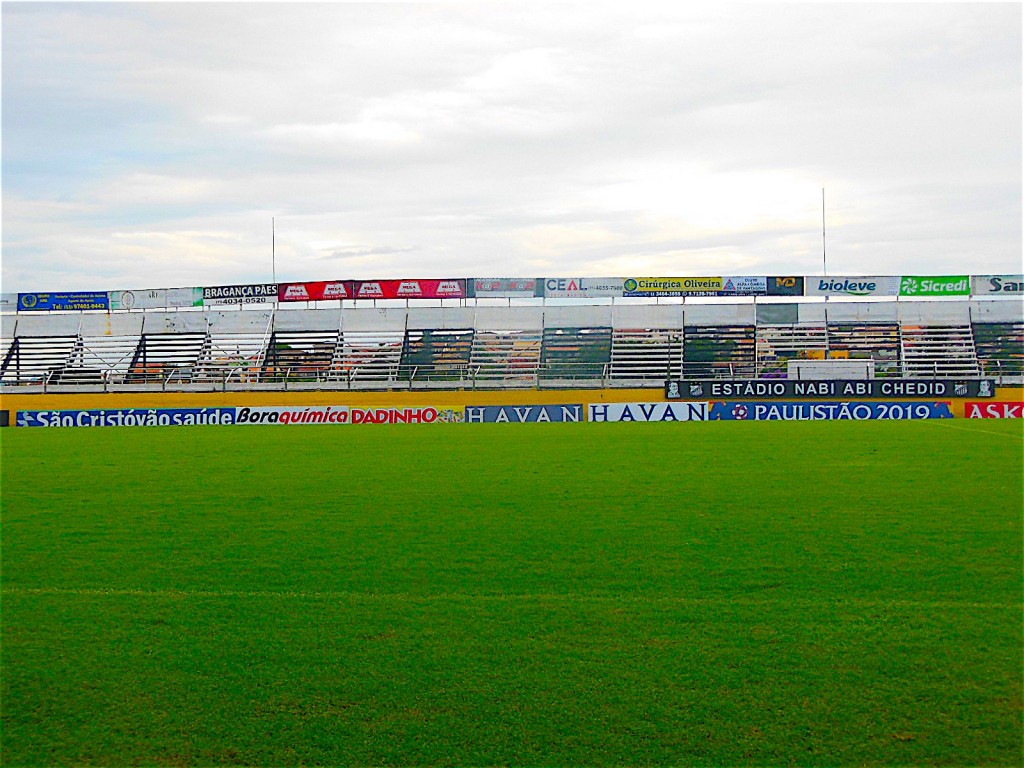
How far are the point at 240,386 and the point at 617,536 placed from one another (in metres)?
29.3

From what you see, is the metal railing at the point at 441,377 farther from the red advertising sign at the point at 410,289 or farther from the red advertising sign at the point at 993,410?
the red advertising sign at the point at 410,289

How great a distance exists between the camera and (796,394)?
29641 millimetres

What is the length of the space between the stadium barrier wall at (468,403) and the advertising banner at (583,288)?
13.4 metres

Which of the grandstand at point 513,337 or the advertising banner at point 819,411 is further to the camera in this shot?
the grandstand at point 513,337

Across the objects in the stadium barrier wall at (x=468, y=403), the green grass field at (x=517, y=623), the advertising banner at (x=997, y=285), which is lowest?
the green grass field at (x=517, y=623)

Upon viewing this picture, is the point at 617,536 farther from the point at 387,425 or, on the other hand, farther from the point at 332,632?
the point at 387,425

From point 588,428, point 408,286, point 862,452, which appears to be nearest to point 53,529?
point 862,452

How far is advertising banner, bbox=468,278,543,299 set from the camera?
44.2 m

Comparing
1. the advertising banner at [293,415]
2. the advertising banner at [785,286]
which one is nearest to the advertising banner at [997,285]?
the advertising banner at [785,286]

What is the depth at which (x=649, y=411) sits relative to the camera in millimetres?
26984

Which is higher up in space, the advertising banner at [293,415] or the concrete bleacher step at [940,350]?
the concrete bleacher step at [940,350]

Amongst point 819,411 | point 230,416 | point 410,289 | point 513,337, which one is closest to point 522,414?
point 819,411

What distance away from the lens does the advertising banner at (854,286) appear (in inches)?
1737

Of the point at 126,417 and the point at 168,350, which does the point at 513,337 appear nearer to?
the point at 168,350
